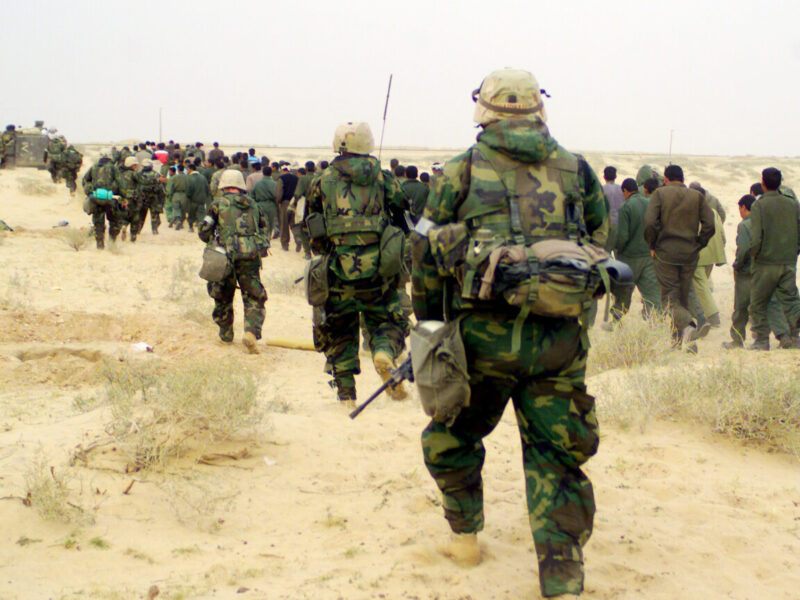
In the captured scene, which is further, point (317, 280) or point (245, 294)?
point (245, 294)

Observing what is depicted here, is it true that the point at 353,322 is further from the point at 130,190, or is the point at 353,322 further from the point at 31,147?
the point at 31,147

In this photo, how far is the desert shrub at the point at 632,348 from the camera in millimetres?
6465

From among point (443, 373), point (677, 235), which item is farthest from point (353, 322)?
point (677, 235)

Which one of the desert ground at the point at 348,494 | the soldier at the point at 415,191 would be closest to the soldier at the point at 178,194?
the soldier at the point at 415,191

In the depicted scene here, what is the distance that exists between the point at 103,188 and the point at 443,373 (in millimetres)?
11313

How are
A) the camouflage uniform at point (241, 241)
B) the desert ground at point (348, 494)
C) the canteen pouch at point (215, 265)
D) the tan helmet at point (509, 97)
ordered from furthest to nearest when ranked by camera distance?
the camouflage uniform at point (241, 241) → the canteen pouch at point (215, 265) → the desert ground at point (348, 494) → the tan helmet at point (509, 97)

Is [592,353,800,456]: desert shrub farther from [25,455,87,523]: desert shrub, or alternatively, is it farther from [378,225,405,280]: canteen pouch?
[25,455,87,523]: desert shrub

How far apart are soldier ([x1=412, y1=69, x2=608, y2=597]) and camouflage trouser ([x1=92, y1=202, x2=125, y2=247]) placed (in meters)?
11.3

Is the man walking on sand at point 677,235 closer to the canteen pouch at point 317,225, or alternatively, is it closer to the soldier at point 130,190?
the canteen pouch at point 317,225

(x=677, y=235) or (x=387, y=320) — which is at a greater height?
(x=677, y=235)

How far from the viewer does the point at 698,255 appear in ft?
26.0

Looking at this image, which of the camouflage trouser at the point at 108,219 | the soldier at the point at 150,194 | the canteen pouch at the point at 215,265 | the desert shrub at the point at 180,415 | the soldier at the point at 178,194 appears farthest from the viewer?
the soldier at the point at 178,194

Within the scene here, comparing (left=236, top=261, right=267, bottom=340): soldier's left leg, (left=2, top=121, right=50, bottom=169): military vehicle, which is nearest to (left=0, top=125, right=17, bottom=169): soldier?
(left=2, top=121, right=50, bottom=169): military vehicle

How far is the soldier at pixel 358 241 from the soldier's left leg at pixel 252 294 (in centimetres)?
247
